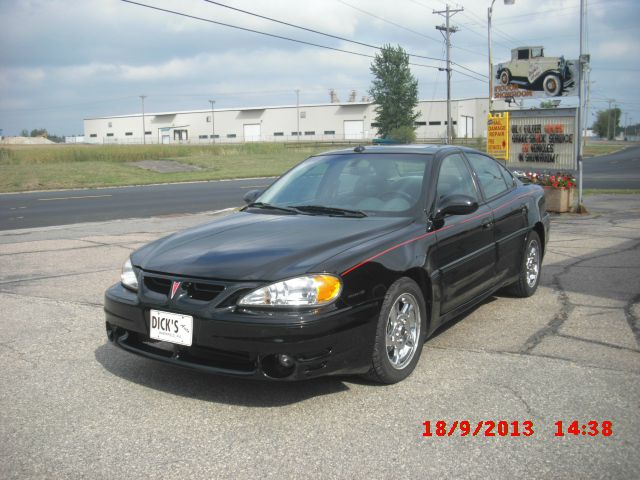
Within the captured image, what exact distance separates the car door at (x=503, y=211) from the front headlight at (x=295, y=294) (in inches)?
94.8

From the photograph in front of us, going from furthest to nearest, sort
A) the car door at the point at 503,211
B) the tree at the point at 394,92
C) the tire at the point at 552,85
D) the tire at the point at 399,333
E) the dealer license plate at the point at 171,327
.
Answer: the tree at the point at 394,92 → the tire at the point at 552,85 → the car door at the point at 503,211 → the tire at the point at 399,333 → the dealer license plate at the point at 171,327

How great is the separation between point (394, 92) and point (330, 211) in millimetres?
77997

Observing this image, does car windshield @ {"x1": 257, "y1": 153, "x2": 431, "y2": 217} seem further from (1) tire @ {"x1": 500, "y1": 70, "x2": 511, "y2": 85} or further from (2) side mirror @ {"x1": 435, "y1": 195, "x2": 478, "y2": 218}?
(1) tire @ {"x1": 500, "y1": 70, "x2": 511, "y2": 85}

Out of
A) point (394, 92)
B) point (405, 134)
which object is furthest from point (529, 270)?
point (394, 92)

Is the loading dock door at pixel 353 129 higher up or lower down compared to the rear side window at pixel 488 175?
higher up

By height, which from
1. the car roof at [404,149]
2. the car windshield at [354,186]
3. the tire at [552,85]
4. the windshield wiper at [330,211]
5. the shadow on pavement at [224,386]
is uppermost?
the tire at [552,85]

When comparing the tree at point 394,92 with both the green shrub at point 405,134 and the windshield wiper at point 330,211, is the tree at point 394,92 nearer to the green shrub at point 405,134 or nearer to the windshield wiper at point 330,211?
the green shrub at point 405,134

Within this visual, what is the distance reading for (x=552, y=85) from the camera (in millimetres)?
16828

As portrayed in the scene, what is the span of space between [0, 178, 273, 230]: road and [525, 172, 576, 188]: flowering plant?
7.40 metres

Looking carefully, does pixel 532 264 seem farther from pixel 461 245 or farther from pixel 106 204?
pixel 106 204

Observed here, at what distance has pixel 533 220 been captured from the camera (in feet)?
21.6

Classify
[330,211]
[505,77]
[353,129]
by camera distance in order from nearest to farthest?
[330,211] → [505,77] → [353,129]

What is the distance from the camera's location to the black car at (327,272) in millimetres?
3691

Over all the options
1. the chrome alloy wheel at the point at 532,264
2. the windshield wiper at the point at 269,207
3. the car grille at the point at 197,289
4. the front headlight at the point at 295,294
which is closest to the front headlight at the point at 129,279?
the car grille at the point at 197,289
